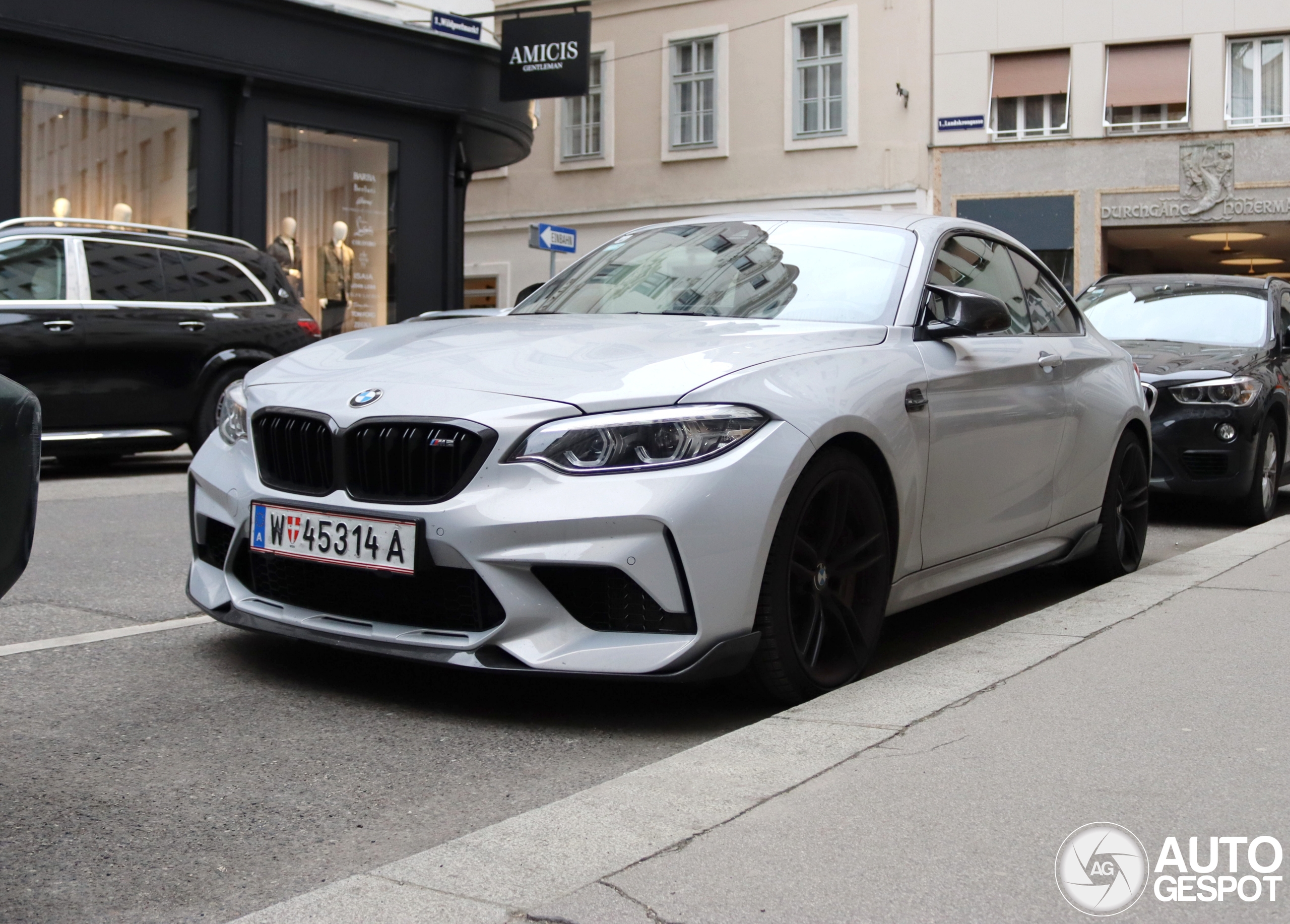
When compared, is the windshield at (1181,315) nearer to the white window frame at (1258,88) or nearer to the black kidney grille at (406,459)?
the black kidney grille at (406,459)

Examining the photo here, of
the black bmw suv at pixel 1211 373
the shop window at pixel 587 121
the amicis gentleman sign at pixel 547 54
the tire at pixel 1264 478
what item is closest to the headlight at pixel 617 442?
the black bmw suv at pixel 1211 373

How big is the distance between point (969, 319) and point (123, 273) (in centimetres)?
833

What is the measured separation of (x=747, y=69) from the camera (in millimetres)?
28469

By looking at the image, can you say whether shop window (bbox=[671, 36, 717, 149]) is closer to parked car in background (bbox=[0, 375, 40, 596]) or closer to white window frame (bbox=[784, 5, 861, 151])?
white window frame (bbox=[784, 5, 861, 151])

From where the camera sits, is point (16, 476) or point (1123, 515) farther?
point (1123, 515)

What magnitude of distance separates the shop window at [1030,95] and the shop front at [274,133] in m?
10.3

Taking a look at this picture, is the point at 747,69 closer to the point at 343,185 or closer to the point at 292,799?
the point at 343,185

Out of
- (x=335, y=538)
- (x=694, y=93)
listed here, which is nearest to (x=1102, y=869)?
(x=335, y=538)

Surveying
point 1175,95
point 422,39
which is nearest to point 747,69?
point 1175,95

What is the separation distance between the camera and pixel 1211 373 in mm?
8992

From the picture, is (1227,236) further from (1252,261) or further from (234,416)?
(234,416)

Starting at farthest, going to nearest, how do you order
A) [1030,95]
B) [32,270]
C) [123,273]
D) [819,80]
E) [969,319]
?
[819,80] < [1030,95] < [123,273] < [32,270] < [969,319]

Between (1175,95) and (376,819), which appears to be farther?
(1175,95)

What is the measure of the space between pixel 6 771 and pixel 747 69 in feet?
87.5
